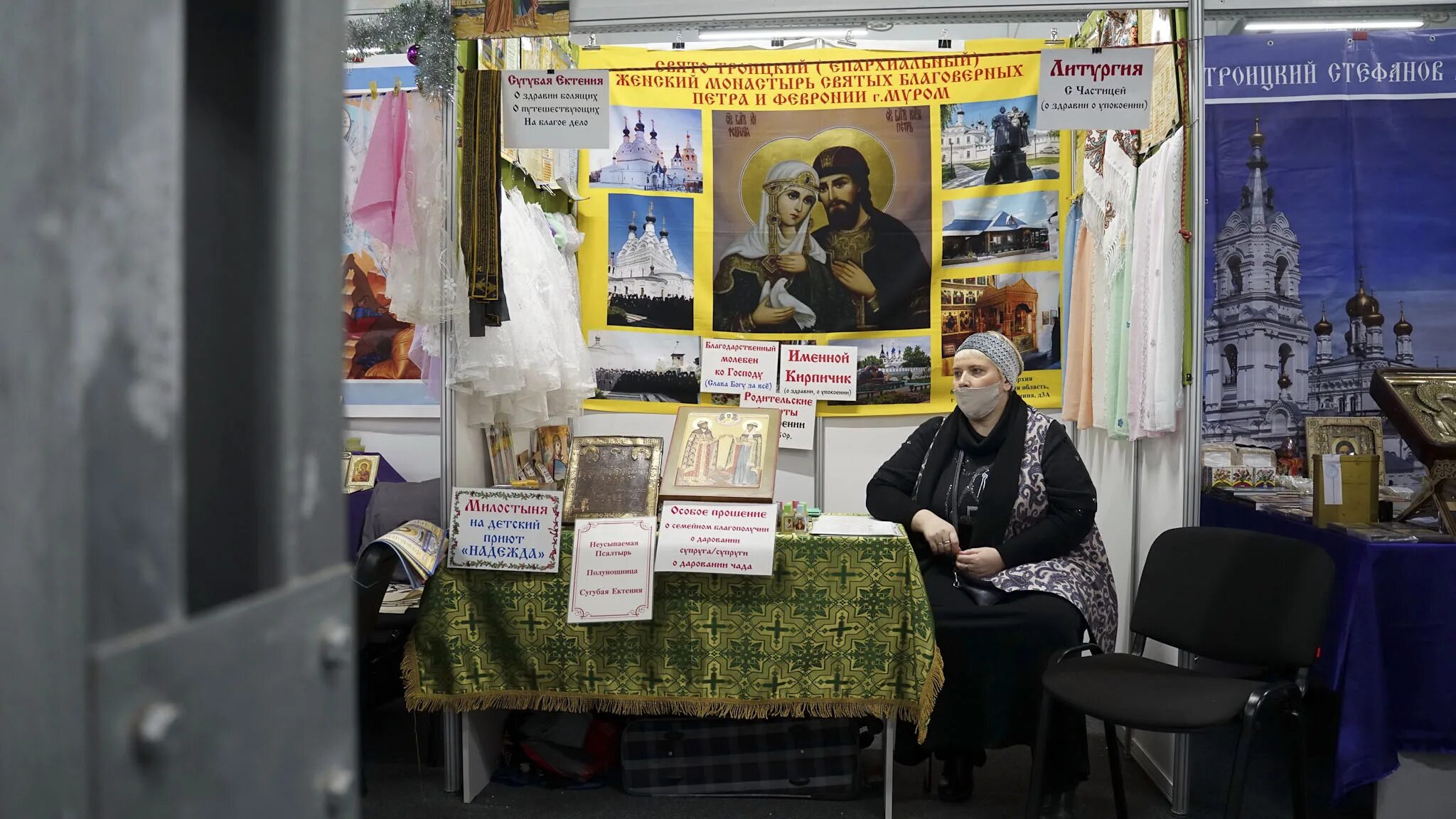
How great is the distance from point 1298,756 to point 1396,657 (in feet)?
1.62

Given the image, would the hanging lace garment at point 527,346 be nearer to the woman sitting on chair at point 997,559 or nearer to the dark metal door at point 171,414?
the woman sitting on chair at point 997,559

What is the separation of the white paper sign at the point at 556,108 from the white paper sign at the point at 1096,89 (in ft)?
4.28

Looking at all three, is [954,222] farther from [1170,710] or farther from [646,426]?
[1170,710]

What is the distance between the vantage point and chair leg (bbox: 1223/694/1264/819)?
7.37ft

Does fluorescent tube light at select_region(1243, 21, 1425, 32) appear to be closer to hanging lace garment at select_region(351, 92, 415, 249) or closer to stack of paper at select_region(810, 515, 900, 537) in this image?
stack of paper at select_region(810, 515, 900, 537)

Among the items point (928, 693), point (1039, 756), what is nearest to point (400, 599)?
point (928, 693)

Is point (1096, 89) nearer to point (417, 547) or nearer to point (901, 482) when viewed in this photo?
point (901, 482)

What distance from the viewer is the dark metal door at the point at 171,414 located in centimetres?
25

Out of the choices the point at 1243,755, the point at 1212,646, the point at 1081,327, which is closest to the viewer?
the point at 1243,755

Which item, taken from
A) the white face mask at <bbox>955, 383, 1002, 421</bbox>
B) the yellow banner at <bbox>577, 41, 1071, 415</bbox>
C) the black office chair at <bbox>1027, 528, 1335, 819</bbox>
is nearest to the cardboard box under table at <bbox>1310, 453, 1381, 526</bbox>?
the black office chair at <bbox>1027, 528, 1335, 819</bbox>

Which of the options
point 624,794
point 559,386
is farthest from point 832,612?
point 559,386

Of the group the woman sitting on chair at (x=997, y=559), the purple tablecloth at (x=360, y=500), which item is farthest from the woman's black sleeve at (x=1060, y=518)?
the purple tablecloth at (x=360, y=500)

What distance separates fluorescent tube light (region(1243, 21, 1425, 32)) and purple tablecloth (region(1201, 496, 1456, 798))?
2.31 meters

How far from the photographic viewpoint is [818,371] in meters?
4.55
